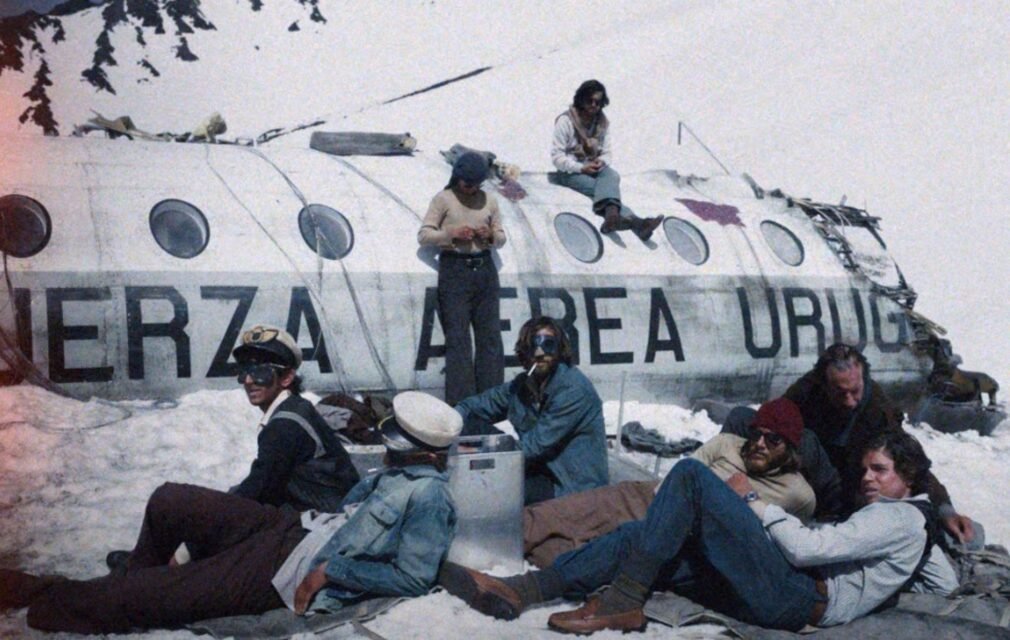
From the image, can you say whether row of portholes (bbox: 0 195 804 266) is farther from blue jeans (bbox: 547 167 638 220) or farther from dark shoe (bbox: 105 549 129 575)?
dark shoe (bbox: 105 549 129 575)

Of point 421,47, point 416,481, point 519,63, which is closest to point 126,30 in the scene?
point 421,47

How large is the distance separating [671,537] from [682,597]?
558 mm

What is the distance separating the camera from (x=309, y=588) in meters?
4.69

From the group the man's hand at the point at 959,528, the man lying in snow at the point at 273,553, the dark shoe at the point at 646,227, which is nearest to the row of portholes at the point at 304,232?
the dark shoe at the point at 646,227

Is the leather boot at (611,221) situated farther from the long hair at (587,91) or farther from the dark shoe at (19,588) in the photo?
the dark shoe at (19,588)

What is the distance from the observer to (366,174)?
979 cm

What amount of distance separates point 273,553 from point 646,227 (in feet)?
22.0

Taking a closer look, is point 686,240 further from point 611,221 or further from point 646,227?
point 611,221

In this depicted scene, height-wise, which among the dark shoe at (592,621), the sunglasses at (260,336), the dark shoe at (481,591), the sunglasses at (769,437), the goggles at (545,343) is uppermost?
the sunglasses at (260,336)

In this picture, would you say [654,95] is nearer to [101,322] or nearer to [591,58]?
[591,58]

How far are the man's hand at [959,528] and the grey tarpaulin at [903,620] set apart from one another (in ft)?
1.77

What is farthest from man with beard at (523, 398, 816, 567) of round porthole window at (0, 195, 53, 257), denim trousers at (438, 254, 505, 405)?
round porthole window at (0, 195, 53, 257)

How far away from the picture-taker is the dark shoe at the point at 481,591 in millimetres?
4801

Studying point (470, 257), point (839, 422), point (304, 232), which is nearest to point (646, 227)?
point (470, 257)
